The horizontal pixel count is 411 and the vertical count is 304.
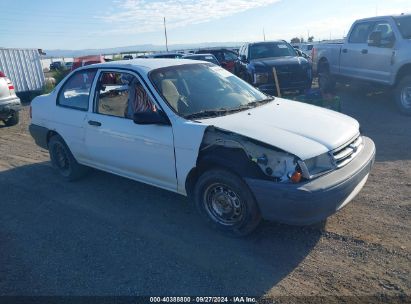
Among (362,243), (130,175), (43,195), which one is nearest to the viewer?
(362,243)

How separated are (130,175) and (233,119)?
1.56 m

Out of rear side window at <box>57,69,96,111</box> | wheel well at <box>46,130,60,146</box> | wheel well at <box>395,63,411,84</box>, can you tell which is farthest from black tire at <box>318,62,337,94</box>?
wheel well at <box>46,130,60,146</box>

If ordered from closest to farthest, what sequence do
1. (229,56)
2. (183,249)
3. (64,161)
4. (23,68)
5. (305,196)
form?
(305,196), (183,249), (64,161), (23,68), (229,56)

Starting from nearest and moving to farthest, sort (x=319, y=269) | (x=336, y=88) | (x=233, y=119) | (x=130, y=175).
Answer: (x=319, y=269) → (x=233, y=119) → (x=130, y=175) → (x=336, y=88)

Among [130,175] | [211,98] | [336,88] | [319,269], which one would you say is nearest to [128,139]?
[130,175]

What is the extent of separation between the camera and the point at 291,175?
10.4ft

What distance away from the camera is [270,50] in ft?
37.8

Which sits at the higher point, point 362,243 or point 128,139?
point 128,139

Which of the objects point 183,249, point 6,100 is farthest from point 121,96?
point 6,100

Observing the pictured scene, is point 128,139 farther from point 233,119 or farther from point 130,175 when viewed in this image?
point 233,119

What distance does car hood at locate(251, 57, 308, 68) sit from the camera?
33.3 ft

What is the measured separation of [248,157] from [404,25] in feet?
23.4

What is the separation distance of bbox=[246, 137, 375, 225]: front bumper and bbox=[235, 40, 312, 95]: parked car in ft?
22.8

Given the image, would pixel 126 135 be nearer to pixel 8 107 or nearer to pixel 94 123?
pixel 94 123
